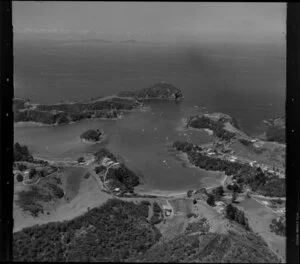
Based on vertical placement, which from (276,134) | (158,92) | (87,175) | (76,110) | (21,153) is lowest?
(87,175)

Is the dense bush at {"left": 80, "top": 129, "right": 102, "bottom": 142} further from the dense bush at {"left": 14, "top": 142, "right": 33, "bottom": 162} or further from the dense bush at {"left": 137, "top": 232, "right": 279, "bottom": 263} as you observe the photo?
the dense bush at {"left": 137, "top": 232, "right": 279, "bottom": 263}

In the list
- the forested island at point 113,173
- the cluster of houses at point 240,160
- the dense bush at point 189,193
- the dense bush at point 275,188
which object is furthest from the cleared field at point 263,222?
the forested island at point 113,173

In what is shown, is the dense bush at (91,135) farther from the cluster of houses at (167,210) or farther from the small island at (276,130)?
the small island at (276,130)

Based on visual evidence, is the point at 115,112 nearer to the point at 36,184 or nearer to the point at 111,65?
the point at 111,65

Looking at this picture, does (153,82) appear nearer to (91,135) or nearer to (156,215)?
(91,135)

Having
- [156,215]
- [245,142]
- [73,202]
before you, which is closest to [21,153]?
[73,202]

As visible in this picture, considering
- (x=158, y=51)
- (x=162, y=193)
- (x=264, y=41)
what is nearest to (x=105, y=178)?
(x=162, y=193)
